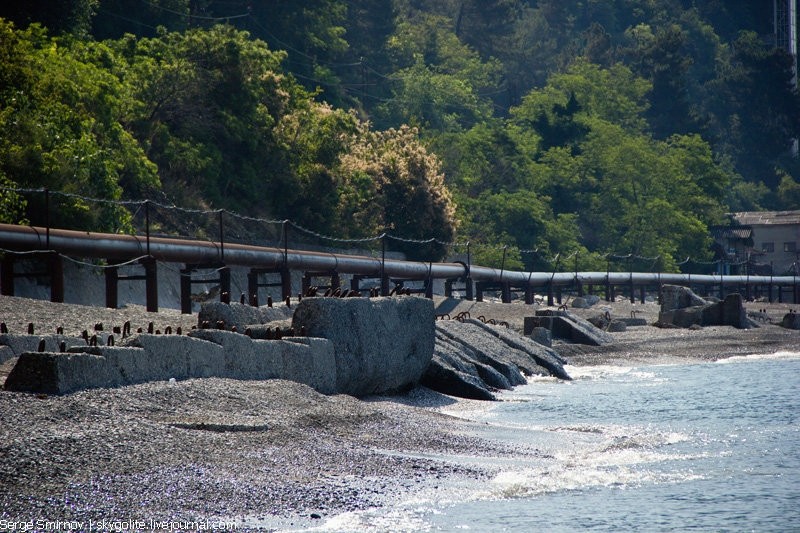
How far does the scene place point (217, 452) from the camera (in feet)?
33.3

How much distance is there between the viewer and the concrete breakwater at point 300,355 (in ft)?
35.7

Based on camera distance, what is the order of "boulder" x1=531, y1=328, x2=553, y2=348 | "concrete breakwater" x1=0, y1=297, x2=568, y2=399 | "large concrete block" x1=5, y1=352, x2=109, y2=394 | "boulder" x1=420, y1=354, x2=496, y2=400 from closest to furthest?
"large concrete block" x1=5, y1=352, x2=109, y2=394 < "concrete breakwater" x1=0, y1=297, x2=568, y2=399 < "boulder" x1=420, y1=354, x2=496, y2=400 < "boulder" x1=531, y1=328, x2=553, y2=348

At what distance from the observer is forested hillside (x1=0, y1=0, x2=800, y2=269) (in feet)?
108

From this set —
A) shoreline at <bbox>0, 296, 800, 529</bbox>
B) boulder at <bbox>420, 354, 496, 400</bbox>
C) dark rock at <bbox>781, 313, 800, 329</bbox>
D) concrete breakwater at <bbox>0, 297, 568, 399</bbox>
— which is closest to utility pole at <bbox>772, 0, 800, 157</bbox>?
dark rock at <bbox>781, 313, 800, 329</bbox>

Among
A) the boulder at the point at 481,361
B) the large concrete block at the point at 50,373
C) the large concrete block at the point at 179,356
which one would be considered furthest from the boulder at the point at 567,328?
the large concrete block at the point at 50,373

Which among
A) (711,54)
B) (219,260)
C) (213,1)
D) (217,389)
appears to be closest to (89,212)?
(219,260)

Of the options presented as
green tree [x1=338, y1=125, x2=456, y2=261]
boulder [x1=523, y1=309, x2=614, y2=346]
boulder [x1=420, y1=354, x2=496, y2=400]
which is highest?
green tree [x1=338, y1=125, x2=456, y2=261]

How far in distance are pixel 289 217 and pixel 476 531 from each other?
36.0 metres

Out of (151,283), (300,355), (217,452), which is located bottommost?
(217,452)

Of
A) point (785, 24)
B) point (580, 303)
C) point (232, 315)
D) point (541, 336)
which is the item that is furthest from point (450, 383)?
point (785, 24)

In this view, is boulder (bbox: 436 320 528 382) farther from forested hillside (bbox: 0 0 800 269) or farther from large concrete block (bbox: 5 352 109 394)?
large concrete block (bbox: 5 352 109 394)

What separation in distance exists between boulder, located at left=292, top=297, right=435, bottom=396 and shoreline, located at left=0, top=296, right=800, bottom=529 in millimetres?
987

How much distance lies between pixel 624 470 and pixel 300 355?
4.60m

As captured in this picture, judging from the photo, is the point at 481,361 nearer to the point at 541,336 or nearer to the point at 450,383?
the point at 450,383
